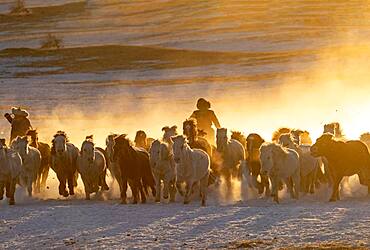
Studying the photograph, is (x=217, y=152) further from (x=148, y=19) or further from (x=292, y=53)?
(x=148, y=19)

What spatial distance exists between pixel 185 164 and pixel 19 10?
74.3 meters

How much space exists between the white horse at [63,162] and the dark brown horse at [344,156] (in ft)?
18.7

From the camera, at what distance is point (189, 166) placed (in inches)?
851

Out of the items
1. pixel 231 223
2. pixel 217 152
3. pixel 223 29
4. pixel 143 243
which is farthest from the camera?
pixel 223 29

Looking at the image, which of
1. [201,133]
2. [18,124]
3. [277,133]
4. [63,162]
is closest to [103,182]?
[63,162]

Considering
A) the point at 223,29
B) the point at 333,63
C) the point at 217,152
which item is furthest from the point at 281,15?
the point at 217,152

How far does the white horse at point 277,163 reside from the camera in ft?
71.2

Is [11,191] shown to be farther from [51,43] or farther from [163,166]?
[51,43]

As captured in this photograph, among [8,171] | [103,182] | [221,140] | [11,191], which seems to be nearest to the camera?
[11,191]

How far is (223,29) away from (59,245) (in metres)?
63.4

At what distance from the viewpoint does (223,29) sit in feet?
259

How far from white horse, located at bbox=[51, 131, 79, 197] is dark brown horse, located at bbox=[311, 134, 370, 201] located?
5.69 meters

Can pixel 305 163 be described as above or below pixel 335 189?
above

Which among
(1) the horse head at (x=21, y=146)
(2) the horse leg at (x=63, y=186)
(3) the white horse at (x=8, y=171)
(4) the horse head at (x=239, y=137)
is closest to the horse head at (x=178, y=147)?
(2) the horse leg at (x=63, y=186)
